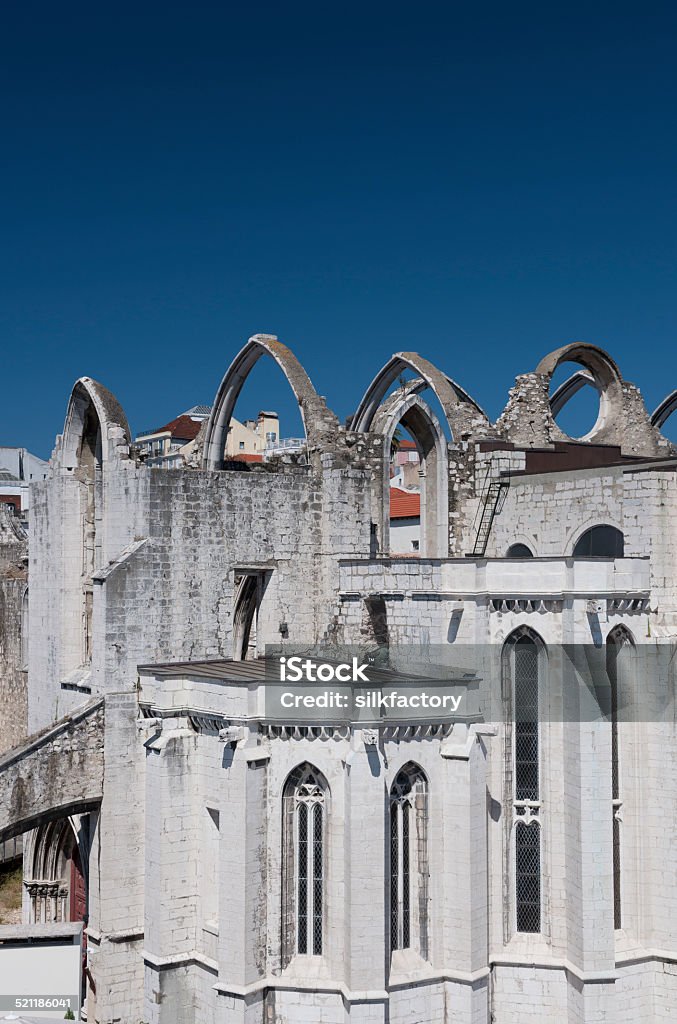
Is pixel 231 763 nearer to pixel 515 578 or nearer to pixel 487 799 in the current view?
pixel 487 799

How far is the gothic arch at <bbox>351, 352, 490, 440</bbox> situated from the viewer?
876 inches

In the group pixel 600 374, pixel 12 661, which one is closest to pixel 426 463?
pixel 600 374

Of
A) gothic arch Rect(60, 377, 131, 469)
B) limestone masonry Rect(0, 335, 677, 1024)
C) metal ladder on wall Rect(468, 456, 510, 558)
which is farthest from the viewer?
metal ladder on wall Rect(468, 456, 510, 558)

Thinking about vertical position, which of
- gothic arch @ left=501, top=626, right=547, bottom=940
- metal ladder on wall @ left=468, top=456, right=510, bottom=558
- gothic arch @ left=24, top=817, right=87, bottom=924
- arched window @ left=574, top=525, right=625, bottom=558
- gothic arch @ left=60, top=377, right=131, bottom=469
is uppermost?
gothic arch @ left=60, top=377, right=131, bottom=469

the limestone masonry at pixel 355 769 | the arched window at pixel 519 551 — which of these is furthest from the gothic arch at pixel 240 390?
the arched window at pixel 519 551

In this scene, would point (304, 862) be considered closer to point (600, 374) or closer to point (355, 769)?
point (355, 769)

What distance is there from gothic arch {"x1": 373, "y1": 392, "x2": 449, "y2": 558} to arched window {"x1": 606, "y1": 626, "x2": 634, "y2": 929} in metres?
4.82

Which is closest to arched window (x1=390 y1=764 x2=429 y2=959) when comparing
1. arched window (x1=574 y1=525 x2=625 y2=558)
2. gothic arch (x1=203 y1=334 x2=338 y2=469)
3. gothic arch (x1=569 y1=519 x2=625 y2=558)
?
gothic arch (x1=569 y1=519 x2=625 y2=558)

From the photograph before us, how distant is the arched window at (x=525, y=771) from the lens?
17188 mm

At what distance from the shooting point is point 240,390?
2325 cm

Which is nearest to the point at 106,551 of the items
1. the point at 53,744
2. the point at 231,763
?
the point at 53,744

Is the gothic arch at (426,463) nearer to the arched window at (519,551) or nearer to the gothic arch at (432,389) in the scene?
the gothic arch at (432,389)

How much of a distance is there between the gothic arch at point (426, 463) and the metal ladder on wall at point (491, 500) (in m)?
0.66

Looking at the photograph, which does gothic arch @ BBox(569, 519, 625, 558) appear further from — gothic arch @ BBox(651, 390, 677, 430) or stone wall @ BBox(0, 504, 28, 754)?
stone wall @ BBox(0, 504, 28, 754)
